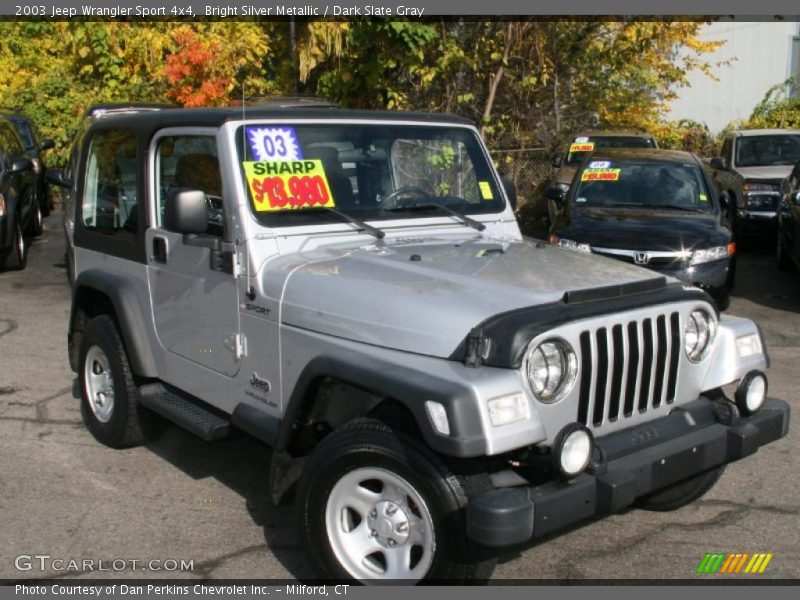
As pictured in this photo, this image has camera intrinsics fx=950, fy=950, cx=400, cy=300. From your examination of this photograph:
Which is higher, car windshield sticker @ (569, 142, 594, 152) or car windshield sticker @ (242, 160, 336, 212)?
car windshield sticker @ (242, 160, 336, 212)

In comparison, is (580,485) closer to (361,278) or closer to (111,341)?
(361,278)

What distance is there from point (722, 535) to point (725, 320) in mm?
1059

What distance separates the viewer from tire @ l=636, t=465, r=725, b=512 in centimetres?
468

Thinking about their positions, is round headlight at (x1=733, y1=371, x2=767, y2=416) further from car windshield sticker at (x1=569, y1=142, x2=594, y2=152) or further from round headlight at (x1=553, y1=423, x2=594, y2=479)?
car windshield sticker at (x1=569, y1=142, x2=594, y2=152)

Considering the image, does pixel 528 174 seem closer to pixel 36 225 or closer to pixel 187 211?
pixel 36 225

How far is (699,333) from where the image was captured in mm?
4141

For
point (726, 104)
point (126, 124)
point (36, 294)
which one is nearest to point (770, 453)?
point (126, 124)

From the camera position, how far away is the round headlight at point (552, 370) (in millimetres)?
3494

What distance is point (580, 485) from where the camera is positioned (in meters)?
3.40

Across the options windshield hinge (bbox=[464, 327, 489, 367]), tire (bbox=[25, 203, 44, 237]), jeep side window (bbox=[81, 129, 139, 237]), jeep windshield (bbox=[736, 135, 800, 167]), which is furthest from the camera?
jeep windshield (bbox=[736, 135, 800, 167])

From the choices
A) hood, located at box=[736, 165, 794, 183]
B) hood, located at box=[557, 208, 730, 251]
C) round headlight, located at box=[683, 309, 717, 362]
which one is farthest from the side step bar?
hood, located at box=[736, 165, 794, 183]

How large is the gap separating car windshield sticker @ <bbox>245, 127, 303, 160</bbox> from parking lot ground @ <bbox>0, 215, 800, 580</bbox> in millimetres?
1438

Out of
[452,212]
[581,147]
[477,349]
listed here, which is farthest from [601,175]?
[477,349]

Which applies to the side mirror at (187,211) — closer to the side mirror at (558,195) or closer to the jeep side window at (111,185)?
the jeep side window at (111,185)
